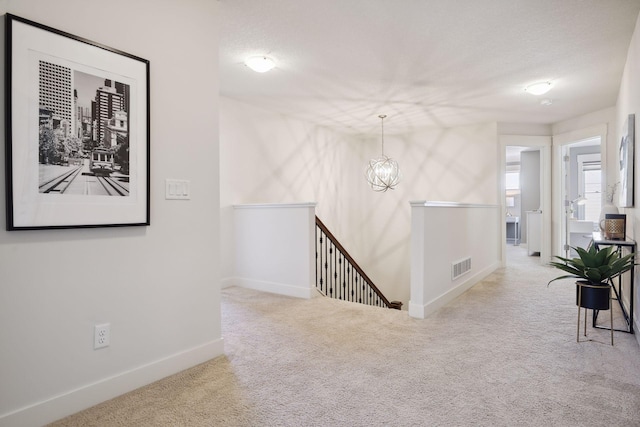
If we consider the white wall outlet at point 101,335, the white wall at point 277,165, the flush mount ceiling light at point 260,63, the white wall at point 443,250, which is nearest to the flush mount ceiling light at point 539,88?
the white wall at point 443,250

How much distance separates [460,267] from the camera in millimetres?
4102

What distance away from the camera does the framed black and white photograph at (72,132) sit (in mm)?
1517

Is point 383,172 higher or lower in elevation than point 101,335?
higher

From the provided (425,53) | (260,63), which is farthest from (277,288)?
(425,53)

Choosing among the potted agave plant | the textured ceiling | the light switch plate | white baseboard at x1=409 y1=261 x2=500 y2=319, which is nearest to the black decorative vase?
the potted agave plant

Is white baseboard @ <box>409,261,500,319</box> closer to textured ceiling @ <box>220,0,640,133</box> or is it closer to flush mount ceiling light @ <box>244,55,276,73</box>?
textured ceiling @ <box>220,0,640,133</box>

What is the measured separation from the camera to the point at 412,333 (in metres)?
2.80

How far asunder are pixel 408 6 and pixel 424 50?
2.42 ft

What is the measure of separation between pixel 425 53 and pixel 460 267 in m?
2.27

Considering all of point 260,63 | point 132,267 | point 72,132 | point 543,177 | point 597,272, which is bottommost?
point 597,272

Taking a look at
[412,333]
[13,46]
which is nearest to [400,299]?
[412,333]

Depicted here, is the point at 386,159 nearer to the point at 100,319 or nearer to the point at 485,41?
the point at 485,41

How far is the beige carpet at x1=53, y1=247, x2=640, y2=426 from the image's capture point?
5.55 feet

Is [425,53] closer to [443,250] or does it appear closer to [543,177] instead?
[443,250]
